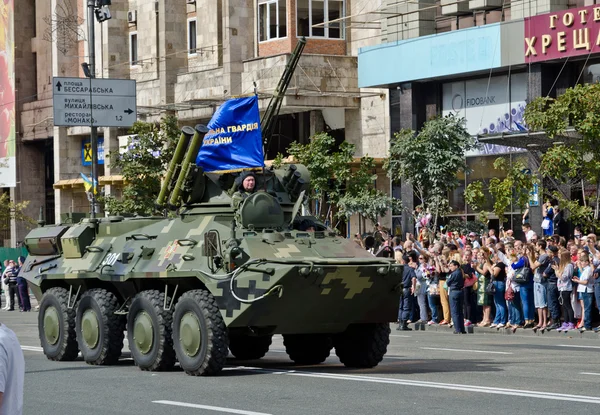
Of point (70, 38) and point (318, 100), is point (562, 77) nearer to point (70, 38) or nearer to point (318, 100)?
point (318, 100)

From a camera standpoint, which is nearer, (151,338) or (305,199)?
(151,338)

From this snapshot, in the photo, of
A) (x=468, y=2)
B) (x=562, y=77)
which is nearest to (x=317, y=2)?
(x=468, y=2)

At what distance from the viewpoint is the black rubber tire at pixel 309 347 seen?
1873 centimetres

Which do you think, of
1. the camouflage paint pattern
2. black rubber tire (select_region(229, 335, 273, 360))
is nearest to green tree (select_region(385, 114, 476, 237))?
black rubber tire (select_region(229, 335, 273, 360))

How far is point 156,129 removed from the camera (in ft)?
125

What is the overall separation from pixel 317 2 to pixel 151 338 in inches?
1131

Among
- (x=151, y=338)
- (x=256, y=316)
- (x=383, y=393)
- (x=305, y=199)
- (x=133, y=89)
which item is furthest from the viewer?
(x=133, y=89)

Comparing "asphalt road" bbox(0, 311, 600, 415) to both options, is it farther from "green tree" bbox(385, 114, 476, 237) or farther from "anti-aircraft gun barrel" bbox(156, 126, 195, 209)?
"green tree" bbox(385, 114, 476, 237)

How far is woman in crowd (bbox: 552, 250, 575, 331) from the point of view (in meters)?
25.3

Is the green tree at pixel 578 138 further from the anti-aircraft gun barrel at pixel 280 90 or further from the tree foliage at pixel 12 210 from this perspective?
the tree foliage at pixel 12 210

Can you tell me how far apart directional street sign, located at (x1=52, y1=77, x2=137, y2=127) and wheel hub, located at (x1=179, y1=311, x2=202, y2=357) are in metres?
15.3

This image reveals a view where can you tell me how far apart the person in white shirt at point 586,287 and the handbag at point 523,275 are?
1238 mm

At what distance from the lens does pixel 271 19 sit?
4562cm

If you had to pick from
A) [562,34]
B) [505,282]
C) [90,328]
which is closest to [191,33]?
[562,34]
